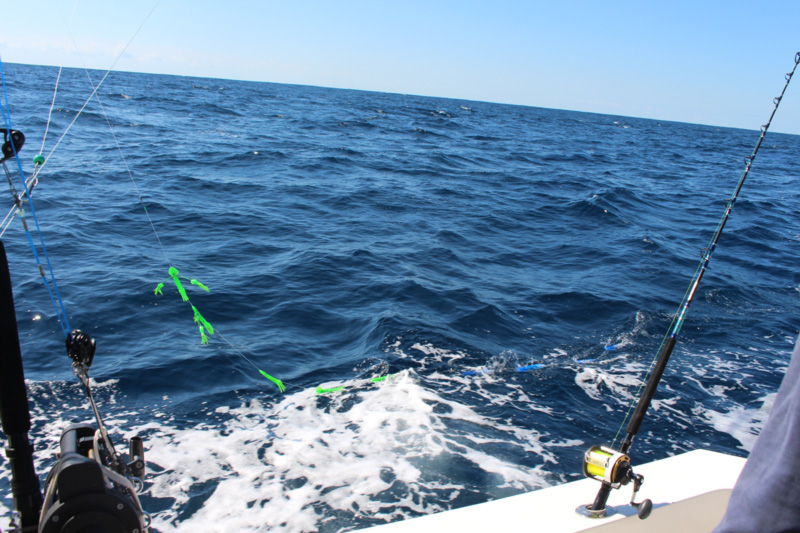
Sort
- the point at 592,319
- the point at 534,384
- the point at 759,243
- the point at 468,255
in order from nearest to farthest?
1. the point at 534,384
2. the point at 592,319
3. the point at 468,255
4. the point at 759,243

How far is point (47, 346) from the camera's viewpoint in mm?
6449

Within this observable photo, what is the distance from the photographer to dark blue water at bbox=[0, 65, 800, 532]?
4848 mm

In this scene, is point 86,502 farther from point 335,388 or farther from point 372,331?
point 372,331

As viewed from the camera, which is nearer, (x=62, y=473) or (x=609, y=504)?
(x=62, y=473)

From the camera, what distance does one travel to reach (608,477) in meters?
A: 2.55

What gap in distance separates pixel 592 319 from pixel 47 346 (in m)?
7.42

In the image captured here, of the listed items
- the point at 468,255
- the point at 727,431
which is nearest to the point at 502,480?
the point at 727,431

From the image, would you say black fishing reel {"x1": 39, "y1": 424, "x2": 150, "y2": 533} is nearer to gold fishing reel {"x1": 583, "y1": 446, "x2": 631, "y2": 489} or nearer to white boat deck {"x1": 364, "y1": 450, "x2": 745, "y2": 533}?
white boat deck {"x1": 364, "y1": 450, "x2": 745, "y2": 533}

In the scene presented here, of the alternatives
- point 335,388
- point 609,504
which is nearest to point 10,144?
point 609,504

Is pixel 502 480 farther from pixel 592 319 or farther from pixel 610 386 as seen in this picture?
pixel 592 319

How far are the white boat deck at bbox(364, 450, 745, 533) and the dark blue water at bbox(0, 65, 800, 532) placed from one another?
7.9 inches

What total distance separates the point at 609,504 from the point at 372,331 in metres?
4.90

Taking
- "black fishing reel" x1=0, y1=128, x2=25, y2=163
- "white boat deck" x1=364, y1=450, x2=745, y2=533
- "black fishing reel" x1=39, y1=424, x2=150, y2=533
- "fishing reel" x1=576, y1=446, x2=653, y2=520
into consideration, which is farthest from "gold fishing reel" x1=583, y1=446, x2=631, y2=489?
"black fishing reel" x1=0, y1=128, x2=25, y2=163

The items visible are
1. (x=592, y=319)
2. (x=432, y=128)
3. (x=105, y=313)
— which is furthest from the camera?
(x=432, y=128)
